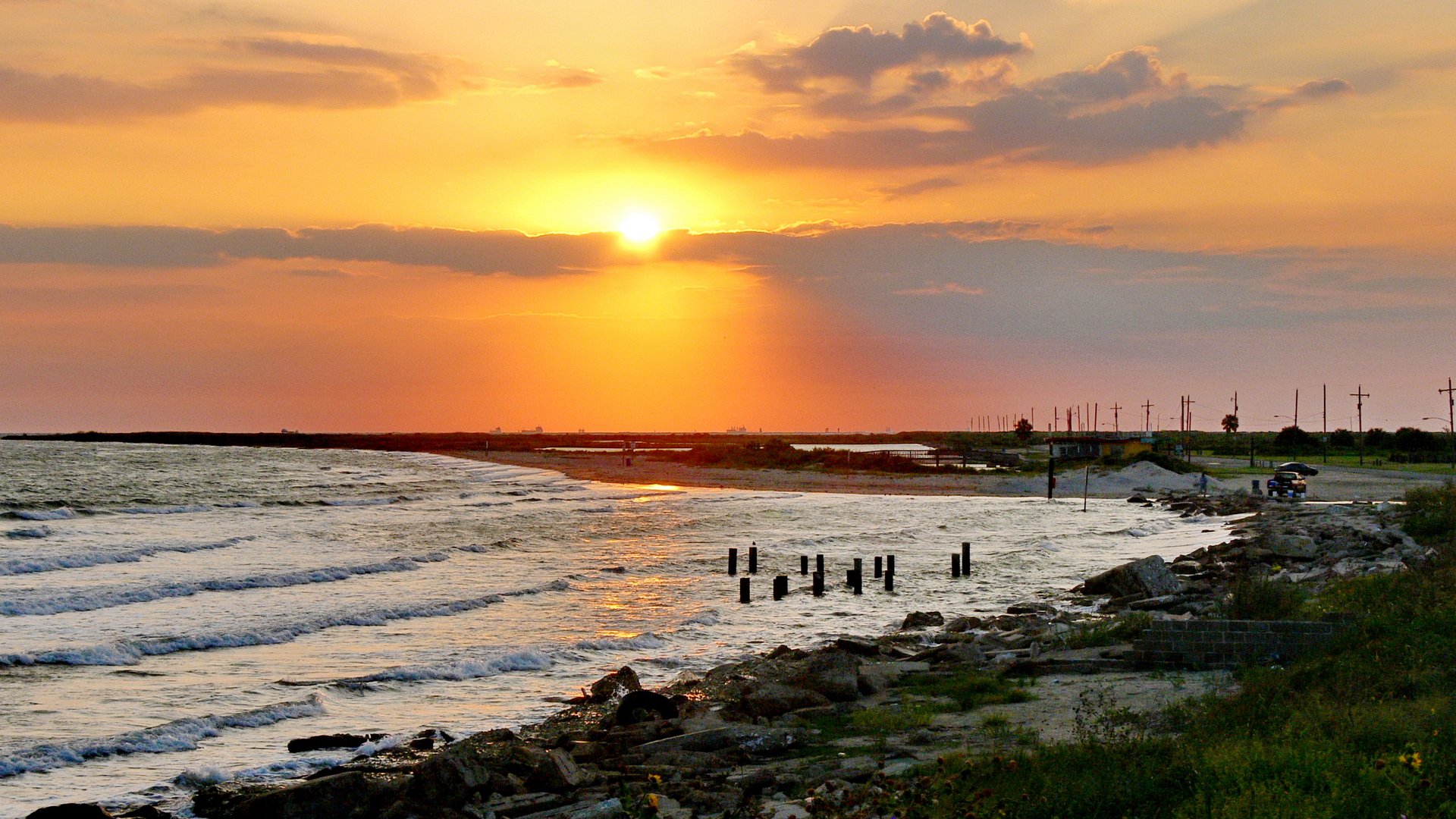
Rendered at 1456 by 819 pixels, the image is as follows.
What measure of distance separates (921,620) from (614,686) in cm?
922

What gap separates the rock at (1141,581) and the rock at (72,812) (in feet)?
66.9

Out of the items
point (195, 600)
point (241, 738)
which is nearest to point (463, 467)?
point (195, 600)

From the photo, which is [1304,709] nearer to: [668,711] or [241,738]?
[668,711]

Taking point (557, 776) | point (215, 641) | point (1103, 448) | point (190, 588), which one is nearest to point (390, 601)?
point (215, 641)

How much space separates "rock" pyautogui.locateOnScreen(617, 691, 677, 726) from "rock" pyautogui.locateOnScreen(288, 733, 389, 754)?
3.19 metres

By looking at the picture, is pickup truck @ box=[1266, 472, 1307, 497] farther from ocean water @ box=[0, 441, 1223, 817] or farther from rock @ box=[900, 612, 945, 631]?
rock @ box=[900, 612, 945, 631]

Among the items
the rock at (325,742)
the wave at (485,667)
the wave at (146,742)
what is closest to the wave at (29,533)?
the wave at (485,667)

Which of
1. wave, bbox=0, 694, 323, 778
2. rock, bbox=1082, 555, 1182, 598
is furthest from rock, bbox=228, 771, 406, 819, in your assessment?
rock, bbox=1082, 555, 1182, 598

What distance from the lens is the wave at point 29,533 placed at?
43.7 meters

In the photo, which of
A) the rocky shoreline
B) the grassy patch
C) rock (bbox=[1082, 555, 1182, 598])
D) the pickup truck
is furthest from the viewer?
the pickup truck

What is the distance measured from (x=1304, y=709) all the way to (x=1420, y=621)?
13.6 feet

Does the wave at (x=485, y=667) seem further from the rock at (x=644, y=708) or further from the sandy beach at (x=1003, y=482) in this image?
the sandy beach at (x=1003, y=482)

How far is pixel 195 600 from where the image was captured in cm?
2803

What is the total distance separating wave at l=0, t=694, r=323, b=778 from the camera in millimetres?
13609
